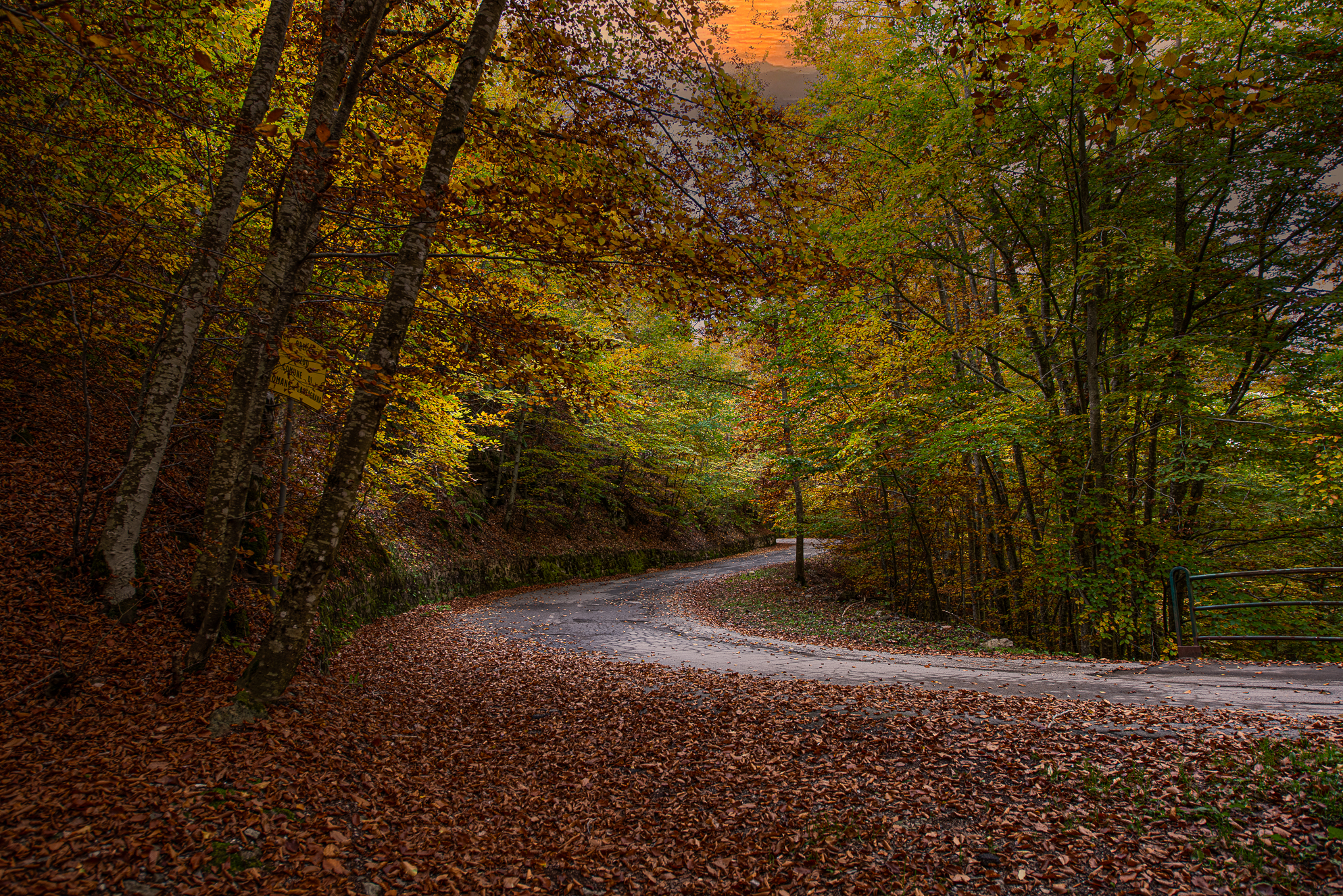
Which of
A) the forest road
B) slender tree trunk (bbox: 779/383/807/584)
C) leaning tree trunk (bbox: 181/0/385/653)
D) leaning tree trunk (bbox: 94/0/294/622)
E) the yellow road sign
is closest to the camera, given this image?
the yellow road sign

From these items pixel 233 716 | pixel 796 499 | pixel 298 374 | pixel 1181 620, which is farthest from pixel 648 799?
pixel 796 499

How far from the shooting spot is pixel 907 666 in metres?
7.54

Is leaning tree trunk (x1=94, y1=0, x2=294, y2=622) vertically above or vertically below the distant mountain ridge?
below

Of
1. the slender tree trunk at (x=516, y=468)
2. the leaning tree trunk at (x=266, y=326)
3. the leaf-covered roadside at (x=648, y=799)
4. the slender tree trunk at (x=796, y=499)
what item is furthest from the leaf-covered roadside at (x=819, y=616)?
the leaning tree trunk at (x=266, y=326)

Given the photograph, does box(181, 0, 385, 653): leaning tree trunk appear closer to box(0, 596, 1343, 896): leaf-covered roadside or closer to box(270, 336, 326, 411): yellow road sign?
box(270, 336, 326, 411): yellow road sign

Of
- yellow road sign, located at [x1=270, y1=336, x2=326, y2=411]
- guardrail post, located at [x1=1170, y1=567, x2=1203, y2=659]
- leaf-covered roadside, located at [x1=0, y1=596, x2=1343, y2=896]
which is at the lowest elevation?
leaf-covered roadside, located at [x1=0, y1=596, x2=1343, y2=896]

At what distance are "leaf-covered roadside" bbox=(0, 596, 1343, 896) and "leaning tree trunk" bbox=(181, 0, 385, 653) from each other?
0.59m

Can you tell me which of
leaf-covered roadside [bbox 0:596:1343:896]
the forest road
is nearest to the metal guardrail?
the forest road

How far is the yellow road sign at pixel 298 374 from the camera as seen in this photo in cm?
438

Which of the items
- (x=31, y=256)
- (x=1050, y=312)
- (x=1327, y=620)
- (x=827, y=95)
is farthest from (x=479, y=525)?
(x=1327, y=620)

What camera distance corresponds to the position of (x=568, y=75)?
18.7ft

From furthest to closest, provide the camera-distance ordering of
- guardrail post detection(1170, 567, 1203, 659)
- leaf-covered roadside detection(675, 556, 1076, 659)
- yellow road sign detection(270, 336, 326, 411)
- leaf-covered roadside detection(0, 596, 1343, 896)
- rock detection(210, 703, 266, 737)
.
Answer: leaf-covered roadside detection(675, 556, 1076, 659) → guardrail post detection(1170, 567, 1203, 659) → yellow road sign detection(270, 336, 326, 411) → rock detection(210, 703, 266, 737) → leaf-covered roadside detection(0, 596, 1343, 896)

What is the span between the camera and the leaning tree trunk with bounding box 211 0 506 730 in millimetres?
4422

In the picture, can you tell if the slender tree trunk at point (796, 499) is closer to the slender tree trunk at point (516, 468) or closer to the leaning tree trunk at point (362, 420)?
the slender tree trunk at point (516, 468)
